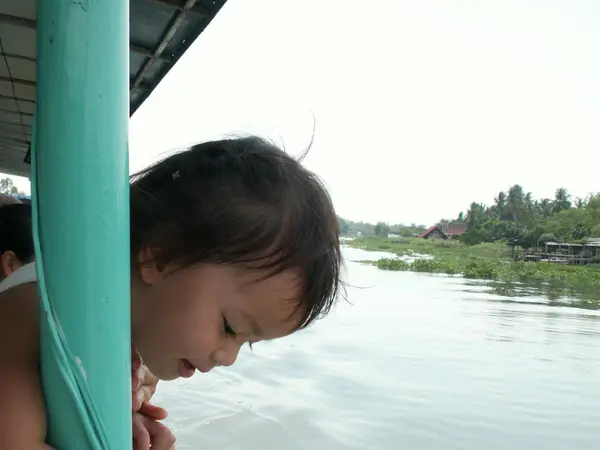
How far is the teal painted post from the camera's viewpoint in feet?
1.61

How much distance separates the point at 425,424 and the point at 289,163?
4127 mm

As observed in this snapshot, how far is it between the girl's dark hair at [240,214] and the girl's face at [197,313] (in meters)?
0.02

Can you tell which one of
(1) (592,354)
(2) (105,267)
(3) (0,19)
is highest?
(3) (0,19)

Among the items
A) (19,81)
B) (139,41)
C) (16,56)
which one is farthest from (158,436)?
(19,81)

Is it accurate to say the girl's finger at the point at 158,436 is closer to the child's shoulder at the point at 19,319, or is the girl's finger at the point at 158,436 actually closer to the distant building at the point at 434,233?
the child's shoulder at the point at 19,319

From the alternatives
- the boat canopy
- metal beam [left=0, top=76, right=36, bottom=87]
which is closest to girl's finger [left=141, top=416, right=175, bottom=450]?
the boat canopy

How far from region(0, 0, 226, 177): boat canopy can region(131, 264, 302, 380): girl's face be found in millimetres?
1556

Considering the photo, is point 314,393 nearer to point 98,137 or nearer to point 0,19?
point 0,19

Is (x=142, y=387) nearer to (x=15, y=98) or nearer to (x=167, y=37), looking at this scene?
(x=167, y=37)

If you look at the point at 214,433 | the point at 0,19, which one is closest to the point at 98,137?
the point at 0,19

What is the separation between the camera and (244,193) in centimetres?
85

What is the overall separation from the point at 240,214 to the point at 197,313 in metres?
0.15

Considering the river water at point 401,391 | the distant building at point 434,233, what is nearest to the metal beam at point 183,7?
the river water at point 401,391

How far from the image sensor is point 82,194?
0.49 m
